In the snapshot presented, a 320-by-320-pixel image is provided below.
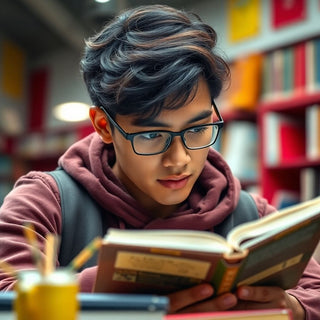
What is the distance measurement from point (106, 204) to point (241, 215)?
336mm

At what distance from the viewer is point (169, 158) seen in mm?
1148

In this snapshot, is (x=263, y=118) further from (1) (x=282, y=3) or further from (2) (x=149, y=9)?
(2) (x=149, y=9)

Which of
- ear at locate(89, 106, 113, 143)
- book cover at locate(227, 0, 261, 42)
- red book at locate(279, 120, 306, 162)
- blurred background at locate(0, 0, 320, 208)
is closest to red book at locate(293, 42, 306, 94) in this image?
red book at locate(279, 120, 306, 162)

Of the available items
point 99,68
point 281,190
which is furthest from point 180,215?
point 281,190

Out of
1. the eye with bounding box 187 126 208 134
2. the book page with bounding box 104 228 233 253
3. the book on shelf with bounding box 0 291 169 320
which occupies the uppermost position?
the eye with bounding box 187 126 208 134

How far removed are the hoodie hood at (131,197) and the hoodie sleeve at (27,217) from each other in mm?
85

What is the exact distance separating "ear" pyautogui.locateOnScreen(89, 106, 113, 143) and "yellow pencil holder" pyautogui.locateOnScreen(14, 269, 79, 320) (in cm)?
66

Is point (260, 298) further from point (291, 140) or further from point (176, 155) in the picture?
point (291, 140)

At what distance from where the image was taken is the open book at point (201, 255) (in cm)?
76

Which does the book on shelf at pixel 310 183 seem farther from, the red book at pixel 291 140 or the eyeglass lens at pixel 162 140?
the eyeglass lens at pixel 162 140

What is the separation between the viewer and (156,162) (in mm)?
1160

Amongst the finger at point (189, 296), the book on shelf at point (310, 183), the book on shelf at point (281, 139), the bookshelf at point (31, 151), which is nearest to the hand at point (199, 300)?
the finger at point (189, 296)

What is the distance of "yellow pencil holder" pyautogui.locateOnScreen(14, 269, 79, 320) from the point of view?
613mm

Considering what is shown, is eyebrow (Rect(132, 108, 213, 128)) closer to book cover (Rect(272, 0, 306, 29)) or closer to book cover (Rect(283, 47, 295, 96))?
book cover (Rect(283, 47, 295, 96))
